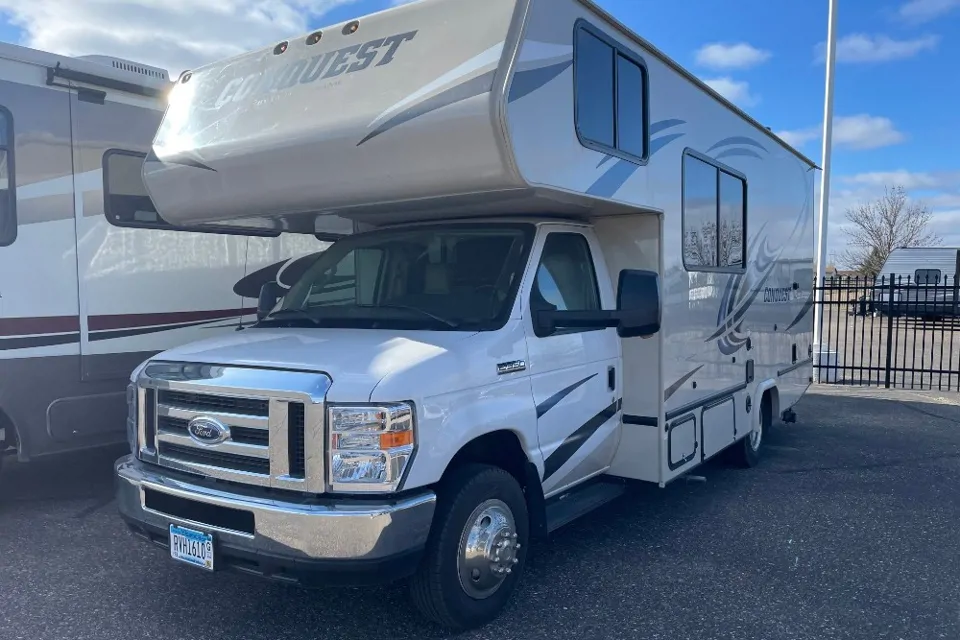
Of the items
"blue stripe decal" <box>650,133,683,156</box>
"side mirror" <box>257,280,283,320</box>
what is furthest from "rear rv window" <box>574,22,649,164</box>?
"side mirror" <box>257,280,283,320</box>

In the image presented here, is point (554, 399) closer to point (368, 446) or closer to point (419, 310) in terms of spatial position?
point (419, 310)

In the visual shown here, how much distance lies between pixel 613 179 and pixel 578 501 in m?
2.00

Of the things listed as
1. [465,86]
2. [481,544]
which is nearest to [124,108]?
[465,86]

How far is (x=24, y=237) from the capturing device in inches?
214

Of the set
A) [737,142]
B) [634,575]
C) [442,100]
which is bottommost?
[634,575]

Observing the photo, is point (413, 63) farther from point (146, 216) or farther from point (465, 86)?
point (146, 216)

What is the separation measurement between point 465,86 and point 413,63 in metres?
0.47

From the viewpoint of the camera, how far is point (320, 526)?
325 cm

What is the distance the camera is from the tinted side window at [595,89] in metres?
4.27

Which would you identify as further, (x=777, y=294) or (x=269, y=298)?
(x=777, y=294)

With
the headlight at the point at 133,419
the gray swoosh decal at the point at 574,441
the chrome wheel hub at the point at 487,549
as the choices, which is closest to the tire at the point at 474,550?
the chrome wheel hub at the point at 487,549

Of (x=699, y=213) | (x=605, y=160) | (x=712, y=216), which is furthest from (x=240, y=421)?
(x=712, y=216)

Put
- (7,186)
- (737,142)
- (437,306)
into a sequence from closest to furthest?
(437,306) < (7,186) < (737,142)

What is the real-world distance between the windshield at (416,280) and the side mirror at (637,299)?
0.61 metres
